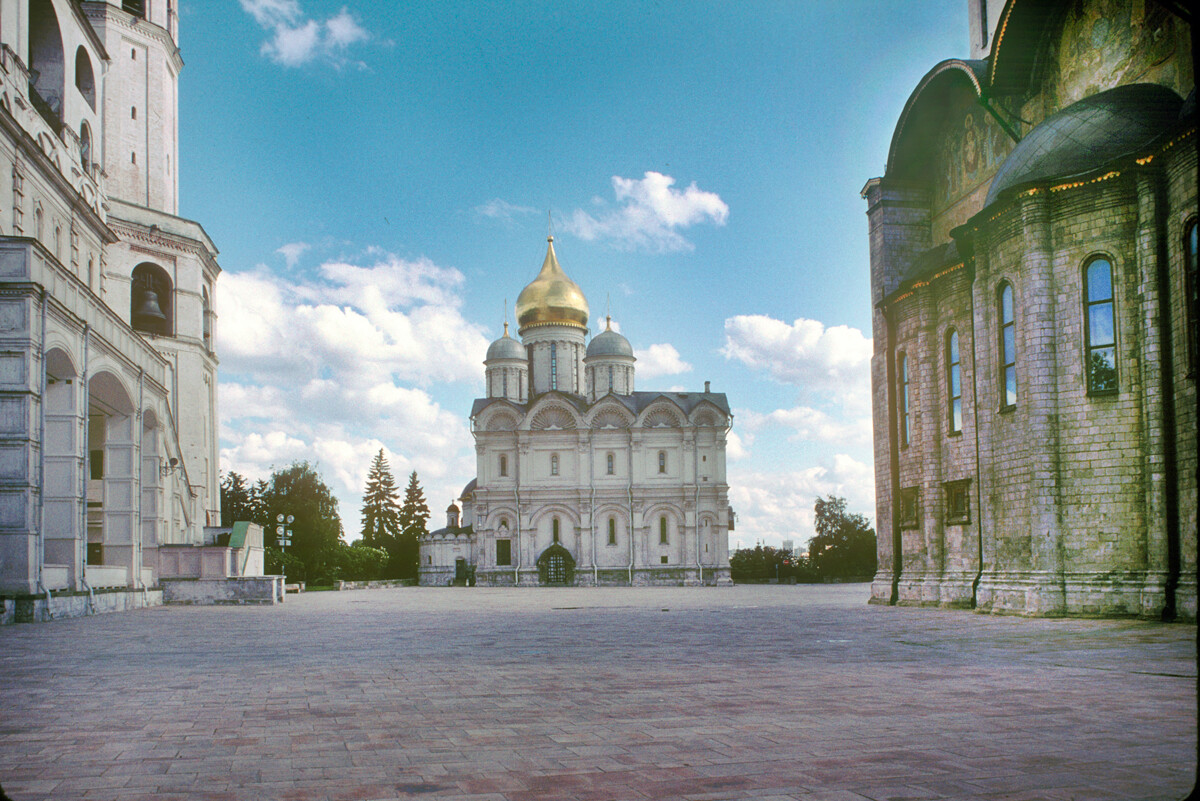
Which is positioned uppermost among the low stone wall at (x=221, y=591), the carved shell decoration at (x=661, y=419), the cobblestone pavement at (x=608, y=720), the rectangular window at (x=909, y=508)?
the carved shell decoration at (x=661, y=419)

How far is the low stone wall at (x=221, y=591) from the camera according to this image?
87.6ft

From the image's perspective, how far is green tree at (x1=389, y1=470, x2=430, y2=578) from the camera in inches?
3007

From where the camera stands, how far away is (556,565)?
60125 millimetres

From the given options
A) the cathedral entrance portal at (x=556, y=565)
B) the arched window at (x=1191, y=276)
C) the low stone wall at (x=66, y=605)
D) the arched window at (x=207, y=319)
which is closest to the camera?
the arched window at (x=1191, y=276)

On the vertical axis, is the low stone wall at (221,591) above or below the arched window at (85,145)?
below

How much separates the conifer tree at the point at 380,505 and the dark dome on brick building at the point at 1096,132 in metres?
79.7

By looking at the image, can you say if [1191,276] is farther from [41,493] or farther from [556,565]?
[556,565]

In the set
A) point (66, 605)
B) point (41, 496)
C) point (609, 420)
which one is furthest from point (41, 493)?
point (609, 420)

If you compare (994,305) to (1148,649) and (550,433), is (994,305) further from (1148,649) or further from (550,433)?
(550,433)

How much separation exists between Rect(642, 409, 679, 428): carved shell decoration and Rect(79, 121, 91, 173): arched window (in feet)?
120

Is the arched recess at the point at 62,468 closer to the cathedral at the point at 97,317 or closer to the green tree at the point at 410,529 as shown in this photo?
the cathedral at the point at 97,317

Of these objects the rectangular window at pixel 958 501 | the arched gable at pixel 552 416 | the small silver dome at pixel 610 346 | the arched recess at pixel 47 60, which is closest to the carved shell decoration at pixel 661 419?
the arched gable at pixel 552 416

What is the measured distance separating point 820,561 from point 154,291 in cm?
4786

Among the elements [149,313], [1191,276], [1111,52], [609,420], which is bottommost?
[1191,276]
